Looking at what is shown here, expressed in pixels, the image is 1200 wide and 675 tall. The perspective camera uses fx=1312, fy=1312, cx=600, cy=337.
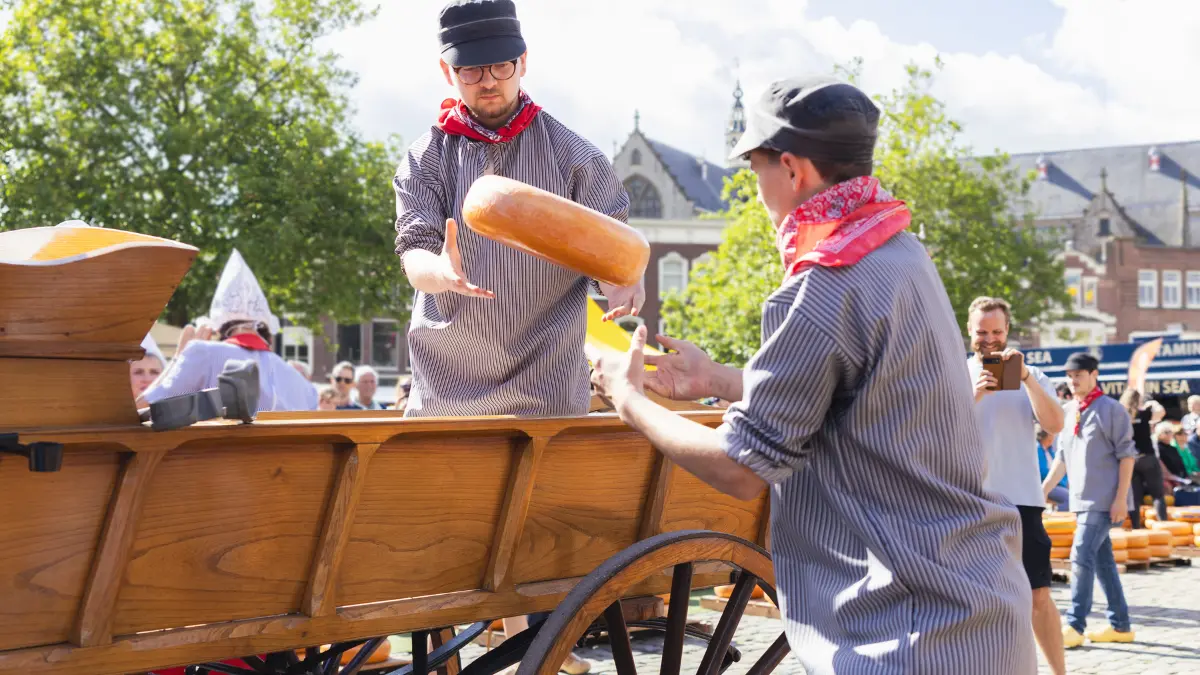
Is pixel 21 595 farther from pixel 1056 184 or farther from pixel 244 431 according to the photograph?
pixel 1056 184

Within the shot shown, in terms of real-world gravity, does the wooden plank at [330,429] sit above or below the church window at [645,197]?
below

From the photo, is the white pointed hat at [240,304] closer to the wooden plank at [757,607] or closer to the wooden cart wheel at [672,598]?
the wooden plank at [757,607]

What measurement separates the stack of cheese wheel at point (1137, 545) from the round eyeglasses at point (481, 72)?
1012 cm

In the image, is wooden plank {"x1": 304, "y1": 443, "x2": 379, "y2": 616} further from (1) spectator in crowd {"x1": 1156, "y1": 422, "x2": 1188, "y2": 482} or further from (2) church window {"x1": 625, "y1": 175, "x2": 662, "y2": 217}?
(2) church window {"x1": 625, "y1": 175, "x2": 662, "y2": 217}

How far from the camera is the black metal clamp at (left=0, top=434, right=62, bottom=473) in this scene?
2.12m

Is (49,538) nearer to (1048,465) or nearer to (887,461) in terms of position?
(887,461)

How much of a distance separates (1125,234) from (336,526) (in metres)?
71.1

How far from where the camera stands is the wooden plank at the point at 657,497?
3.27 m

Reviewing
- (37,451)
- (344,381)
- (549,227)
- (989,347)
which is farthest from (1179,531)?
(37,451)

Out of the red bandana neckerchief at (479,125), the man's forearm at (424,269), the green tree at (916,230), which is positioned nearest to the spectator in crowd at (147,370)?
the red bandana neckerchief at (479,125)

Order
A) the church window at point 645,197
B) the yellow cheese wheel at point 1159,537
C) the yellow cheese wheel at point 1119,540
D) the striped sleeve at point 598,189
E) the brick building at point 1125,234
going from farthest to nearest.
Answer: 1. the brick building at point 1125,234
2. the church window at point 645,197
3. the yellow cheese wheel at point 1159,537
4. the yellow cheese wheel at point 1119,540
5. the striped sleeve at point 598,189

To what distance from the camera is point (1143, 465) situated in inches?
549

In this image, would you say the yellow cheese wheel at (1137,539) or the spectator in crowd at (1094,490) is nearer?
the spectator in crowd at (1094,490)

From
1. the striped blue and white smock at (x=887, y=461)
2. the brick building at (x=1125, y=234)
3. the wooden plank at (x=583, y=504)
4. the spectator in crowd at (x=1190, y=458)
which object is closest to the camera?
the striped blue and white smock at (x=887, y=461)
